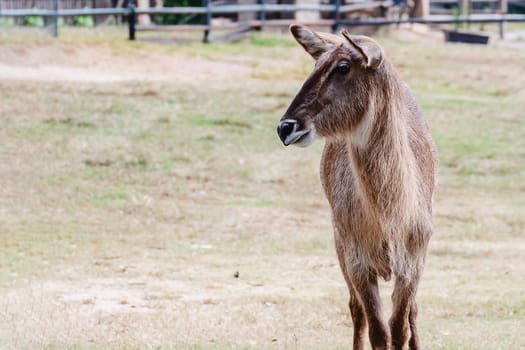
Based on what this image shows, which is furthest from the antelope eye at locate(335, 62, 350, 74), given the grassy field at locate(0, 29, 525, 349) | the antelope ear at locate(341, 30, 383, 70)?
the grassy field at locate(0, 29, 525, 349)

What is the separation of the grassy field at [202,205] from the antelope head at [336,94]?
2359 millimetres

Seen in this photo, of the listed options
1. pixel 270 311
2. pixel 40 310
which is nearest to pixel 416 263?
pixel 270 311

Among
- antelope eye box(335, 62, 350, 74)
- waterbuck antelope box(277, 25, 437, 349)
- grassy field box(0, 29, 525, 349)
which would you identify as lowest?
grassy field box(0, 29, 525, 349)

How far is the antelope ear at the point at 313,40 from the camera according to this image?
691 cm

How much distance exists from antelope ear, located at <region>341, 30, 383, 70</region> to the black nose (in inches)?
21.7

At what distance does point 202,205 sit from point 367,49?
828 cm

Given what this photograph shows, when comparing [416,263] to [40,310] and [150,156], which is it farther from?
[150,156]

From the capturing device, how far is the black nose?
635cm

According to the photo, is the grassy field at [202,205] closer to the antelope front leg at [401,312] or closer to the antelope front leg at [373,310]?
the antelope front leg at [401,312]

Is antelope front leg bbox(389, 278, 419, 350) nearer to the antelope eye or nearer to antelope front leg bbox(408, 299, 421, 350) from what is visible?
antelope front leg bbox(408, 299, 421, 350)

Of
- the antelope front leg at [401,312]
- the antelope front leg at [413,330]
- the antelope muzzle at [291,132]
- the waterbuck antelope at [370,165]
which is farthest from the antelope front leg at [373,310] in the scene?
the antelope muzzle at [291,132]

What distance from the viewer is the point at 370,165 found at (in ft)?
22.3

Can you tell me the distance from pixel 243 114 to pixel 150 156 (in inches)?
111

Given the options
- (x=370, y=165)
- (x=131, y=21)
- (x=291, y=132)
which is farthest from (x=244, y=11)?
(x=291, y=132)
